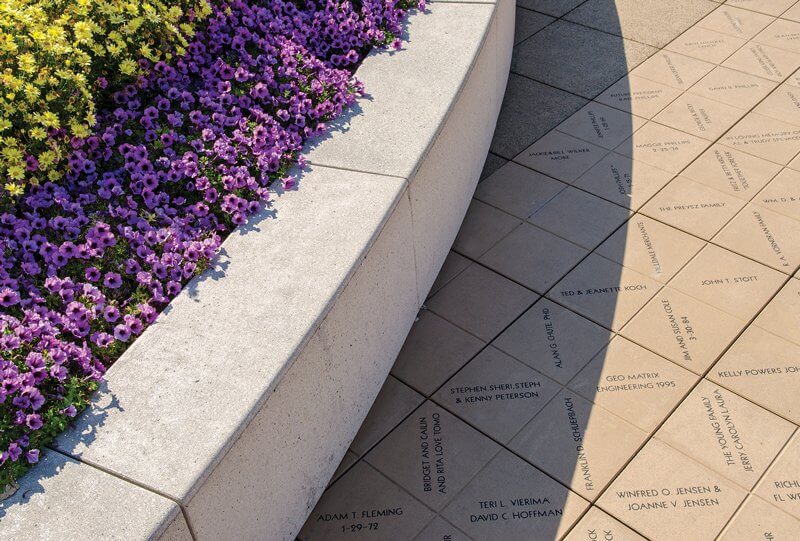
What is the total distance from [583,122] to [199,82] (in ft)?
11.0

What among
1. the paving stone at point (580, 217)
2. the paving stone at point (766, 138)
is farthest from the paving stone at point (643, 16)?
the paving stone at point (580, 217)

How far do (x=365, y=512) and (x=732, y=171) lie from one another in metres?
3.99

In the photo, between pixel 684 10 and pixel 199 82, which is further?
pixel 684 10

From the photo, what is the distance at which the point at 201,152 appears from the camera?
187 inches

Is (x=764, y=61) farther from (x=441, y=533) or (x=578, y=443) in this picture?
(x=441, y=533)

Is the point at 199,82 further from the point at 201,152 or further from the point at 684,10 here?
the point at 684,10

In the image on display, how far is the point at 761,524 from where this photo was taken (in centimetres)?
418

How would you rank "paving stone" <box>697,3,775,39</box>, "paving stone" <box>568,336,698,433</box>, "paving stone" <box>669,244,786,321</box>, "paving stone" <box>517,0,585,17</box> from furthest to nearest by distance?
1. "paving stone" <box>517,0,585,17</box>
2. "paving stone" <box>697,3,775,39</box>
3. "paving stone" <box>669,244,786,321</box>
4. "paving stone" <box>568,336,698,433</box>

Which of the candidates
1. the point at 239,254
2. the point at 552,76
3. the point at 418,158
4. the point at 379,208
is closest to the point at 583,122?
the point at 552,76

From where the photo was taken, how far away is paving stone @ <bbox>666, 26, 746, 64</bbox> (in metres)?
7.73

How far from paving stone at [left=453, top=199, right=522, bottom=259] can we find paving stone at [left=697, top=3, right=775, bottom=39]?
145 inches

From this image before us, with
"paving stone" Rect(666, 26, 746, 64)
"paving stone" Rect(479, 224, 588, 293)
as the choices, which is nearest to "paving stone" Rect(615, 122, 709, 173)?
"paving stone" Rect(479, 224, 588, 293)

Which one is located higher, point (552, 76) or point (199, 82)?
point (199, 82)

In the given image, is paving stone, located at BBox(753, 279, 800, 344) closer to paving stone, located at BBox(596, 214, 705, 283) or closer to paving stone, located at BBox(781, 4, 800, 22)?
paving stone, located at BBox(596, 214, 705, 283)
